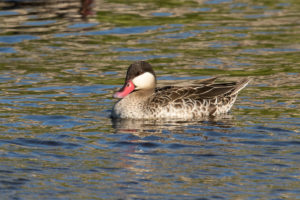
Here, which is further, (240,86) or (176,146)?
(240,86)

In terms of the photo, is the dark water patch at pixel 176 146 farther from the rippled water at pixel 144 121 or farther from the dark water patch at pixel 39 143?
the dark water patch at pixel 39 143

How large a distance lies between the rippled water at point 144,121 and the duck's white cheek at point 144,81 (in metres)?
0.79

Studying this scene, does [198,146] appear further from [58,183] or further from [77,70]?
[77,70]

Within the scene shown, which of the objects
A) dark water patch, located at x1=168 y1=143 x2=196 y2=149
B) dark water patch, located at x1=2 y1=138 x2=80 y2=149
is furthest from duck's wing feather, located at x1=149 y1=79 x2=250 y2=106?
dark water patch, located at x1=2 y1=138 x2=80 y2=149

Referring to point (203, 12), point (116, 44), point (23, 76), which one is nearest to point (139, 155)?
point (23, 76)

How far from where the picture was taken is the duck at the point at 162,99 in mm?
13609

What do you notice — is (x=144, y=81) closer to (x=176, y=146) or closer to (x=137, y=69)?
(x=137, y=69)

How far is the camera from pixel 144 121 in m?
13.5

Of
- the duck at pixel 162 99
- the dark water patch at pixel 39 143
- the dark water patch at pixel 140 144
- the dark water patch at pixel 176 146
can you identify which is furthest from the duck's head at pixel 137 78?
the dark water patch at pixel 176 146

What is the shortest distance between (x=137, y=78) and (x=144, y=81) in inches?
6.4

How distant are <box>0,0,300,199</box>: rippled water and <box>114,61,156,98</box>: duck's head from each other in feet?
2.08

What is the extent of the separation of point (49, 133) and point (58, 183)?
2.71 metres

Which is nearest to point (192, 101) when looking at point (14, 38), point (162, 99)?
point (162, 99)

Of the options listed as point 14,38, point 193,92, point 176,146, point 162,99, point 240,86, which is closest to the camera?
point 176,146
